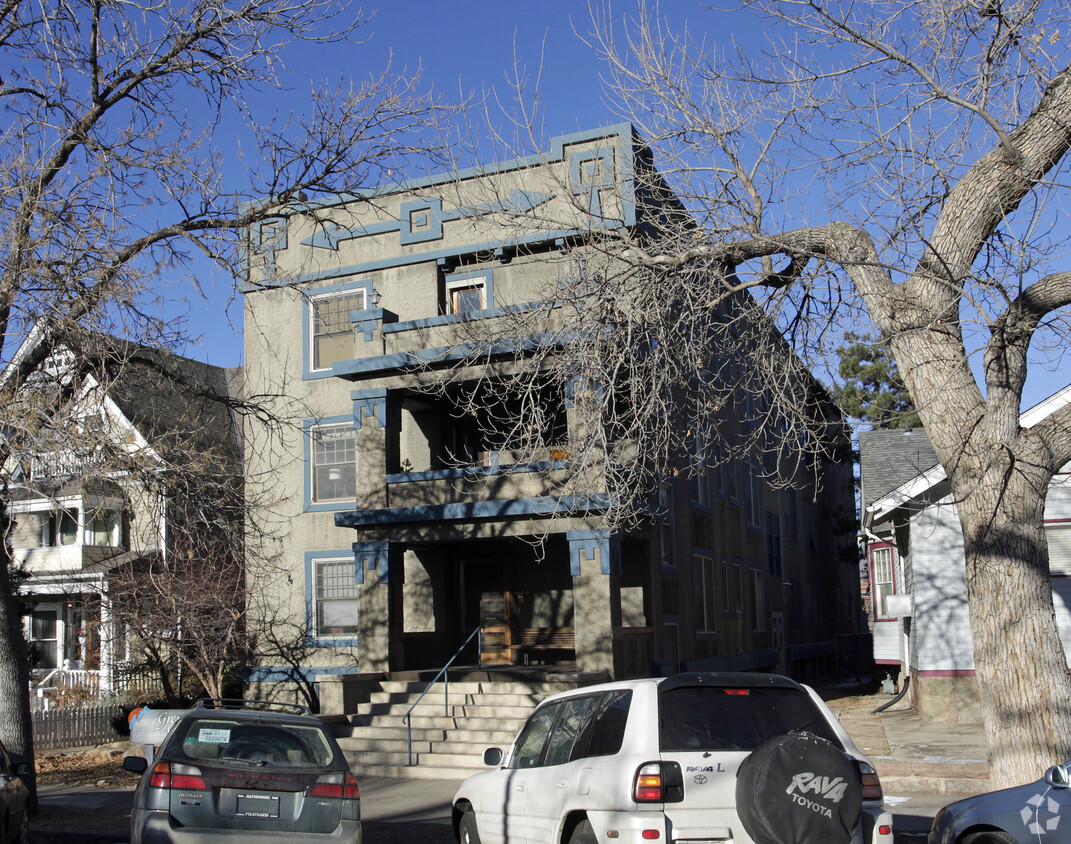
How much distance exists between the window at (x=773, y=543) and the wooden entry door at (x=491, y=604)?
42.7 ft

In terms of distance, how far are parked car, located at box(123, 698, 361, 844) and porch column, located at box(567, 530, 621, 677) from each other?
8.39 m

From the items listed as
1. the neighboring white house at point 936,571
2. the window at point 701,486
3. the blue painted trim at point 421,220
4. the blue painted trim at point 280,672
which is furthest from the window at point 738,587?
the blue painted trim at point 421,220

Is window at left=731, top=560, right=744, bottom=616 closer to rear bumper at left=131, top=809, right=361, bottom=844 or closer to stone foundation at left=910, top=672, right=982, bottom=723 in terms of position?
stone foundation at left=910, top=672, right=982, bottom=723

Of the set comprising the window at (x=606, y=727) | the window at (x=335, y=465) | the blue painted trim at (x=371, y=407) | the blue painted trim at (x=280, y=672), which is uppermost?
the blue painted trim at (x=371, y=407)

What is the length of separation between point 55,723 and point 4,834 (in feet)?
41.1

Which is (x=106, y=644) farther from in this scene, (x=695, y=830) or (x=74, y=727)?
(x=695, y=830)

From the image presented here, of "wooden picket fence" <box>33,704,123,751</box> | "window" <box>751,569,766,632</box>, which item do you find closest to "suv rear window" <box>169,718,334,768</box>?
"wooden picket fence" <box>33,704,123,751</box>

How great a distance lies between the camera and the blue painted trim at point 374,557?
1819cm

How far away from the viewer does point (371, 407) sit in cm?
1900

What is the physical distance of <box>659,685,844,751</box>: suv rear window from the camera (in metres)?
6.05

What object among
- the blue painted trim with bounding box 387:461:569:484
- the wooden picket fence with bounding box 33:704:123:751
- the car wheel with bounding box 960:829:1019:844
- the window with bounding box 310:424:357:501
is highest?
the window with bounding box 310:424:357:501

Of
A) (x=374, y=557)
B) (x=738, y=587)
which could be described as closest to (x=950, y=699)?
(x=738, y=587)

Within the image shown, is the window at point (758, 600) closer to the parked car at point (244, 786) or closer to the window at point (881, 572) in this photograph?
the window at point (881, 572)

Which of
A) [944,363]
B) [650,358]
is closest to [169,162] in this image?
[650,358]
